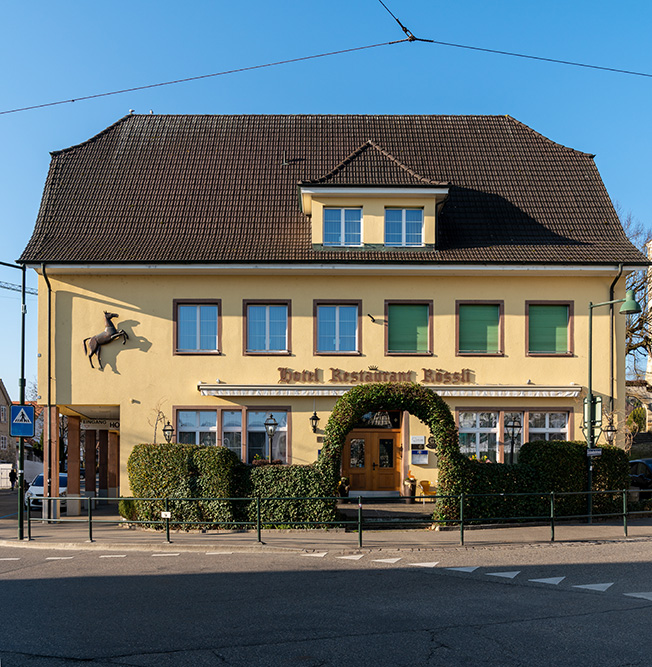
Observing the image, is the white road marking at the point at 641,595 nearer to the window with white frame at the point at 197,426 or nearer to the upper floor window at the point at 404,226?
the upper floor window at the point at 404,226

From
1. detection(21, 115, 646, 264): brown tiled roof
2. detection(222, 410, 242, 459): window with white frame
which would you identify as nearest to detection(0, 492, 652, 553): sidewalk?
detection(222, 410, 242, 459): window with white frame

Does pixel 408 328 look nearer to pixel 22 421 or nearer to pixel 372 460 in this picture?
pixel 372 460

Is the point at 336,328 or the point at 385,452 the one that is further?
the point at 385,452

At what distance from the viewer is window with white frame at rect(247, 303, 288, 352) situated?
23.2 m

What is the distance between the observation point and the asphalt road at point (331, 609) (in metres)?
8.02

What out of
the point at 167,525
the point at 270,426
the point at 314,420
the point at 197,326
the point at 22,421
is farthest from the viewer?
the point at 197,326

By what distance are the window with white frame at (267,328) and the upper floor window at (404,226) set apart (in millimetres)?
3704

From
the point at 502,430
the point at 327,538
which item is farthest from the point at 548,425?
the point at 327,538

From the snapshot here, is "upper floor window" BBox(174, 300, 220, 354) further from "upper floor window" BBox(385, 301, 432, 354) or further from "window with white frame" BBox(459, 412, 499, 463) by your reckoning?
"window with white frame" BBox(459, 412, 499, 463)

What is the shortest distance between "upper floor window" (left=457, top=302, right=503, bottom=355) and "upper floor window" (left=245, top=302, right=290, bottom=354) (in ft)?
16.6

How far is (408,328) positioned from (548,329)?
4.08 meters

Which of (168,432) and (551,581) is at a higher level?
(168,432)

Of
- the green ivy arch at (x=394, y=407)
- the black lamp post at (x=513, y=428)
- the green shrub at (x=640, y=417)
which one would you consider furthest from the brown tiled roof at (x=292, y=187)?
the green shrub at (x=640, y=417)

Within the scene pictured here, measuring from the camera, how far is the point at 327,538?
17406 millimetres
